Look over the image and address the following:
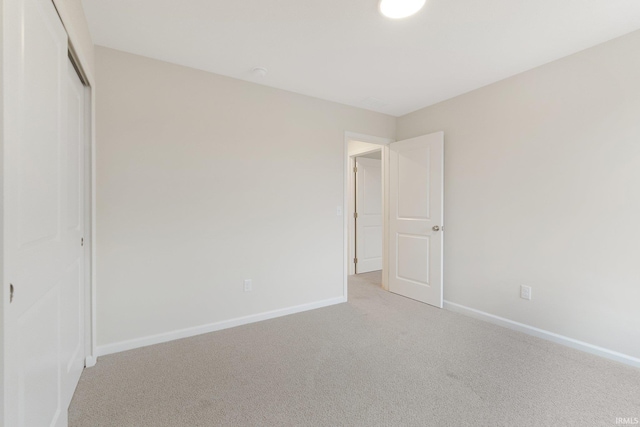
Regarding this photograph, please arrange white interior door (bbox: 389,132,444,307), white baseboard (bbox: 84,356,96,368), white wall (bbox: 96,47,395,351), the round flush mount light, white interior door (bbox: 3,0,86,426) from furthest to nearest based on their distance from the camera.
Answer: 1. white interior door (bbox: 389,132,444,307)
2. white wall (bbox: 96,47,395,351)
3. white baseboard (bbox: 84,356,96,368)
4. the round flush mount light
5. white interior door (bbox: 3,0,86,426)

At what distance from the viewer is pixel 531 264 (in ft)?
8.42

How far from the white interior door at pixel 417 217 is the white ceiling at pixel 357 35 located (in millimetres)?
921

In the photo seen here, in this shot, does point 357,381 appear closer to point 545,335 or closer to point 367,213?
point 545,335

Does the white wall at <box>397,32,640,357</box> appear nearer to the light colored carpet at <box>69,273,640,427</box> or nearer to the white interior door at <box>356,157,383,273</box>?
the light colored carpet at <box>69,273,640,427</box>

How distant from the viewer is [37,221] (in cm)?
108

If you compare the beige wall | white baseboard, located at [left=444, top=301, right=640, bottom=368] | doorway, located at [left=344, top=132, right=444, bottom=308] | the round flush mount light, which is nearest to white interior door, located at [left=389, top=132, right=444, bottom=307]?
doorway, located at [left=344, top=132, right=444, bottom=308]

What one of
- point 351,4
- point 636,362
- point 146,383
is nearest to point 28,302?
point 146,383

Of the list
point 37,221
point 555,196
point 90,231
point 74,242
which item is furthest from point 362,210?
point 37,221

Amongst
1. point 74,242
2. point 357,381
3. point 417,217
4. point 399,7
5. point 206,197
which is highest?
point 399,7

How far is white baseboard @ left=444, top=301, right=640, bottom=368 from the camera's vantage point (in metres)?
2.08

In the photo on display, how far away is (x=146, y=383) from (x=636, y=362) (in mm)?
3448

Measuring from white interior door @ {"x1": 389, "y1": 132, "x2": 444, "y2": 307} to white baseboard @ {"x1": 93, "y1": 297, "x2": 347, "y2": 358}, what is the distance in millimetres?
1035

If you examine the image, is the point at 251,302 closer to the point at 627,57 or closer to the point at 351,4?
the point at 351,4

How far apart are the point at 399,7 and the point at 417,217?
2.31m
